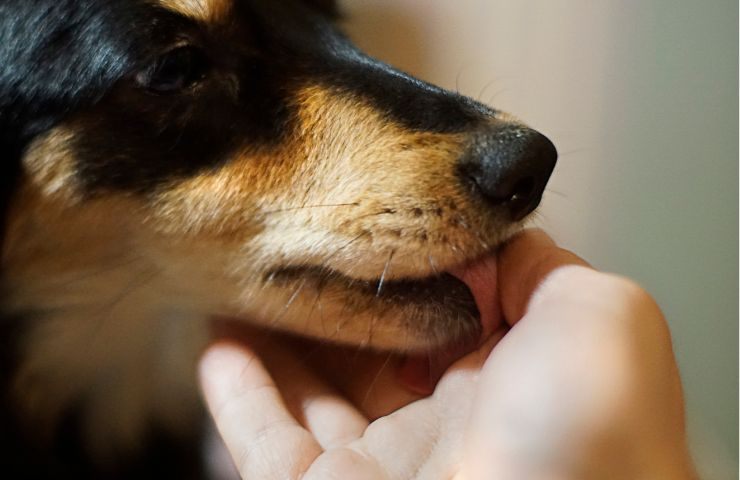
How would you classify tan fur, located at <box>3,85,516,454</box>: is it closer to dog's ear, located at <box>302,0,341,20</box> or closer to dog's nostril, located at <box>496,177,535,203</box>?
dog's nostril, located at <box>496,177,535,203</box>

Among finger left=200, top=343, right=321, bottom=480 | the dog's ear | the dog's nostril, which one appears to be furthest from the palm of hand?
the dog's ear

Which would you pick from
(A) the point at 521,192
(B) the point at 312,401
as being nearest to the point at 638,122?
(A) the point at 521,192

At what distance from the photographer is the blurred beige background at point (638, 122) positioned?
4.73 feet

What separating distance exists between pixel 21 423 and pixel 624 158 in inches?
47.0

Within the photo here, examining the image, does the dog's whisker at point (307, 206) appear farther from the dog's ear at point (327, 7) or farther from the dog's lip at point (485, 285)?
the dog's ear at point (327, 7)

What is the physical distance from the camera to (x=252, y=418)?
0.69 metres

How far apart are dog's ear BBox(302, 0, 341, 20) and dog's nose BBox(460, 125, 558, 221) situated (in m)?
0.36

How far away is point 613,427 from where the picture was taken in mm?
535

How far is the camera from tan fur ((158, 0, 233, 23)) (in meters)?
0.71

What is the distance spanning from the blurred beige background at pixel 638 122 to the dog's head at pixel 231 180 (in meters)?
0.73

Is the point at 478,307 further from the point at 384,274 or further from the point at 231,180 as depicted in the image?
the point at 231,180

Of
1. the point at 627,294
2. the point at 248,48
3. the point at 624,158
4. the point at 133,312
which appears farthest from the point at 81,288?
the point at 624,158

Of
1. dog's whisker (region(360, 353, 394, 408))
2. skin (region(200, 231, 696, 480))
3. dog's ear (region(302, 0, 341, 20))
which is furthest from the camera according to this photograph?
dog's ear (region(302, 0, 341, 20))

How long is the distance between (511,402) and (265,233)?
0.96 feet
